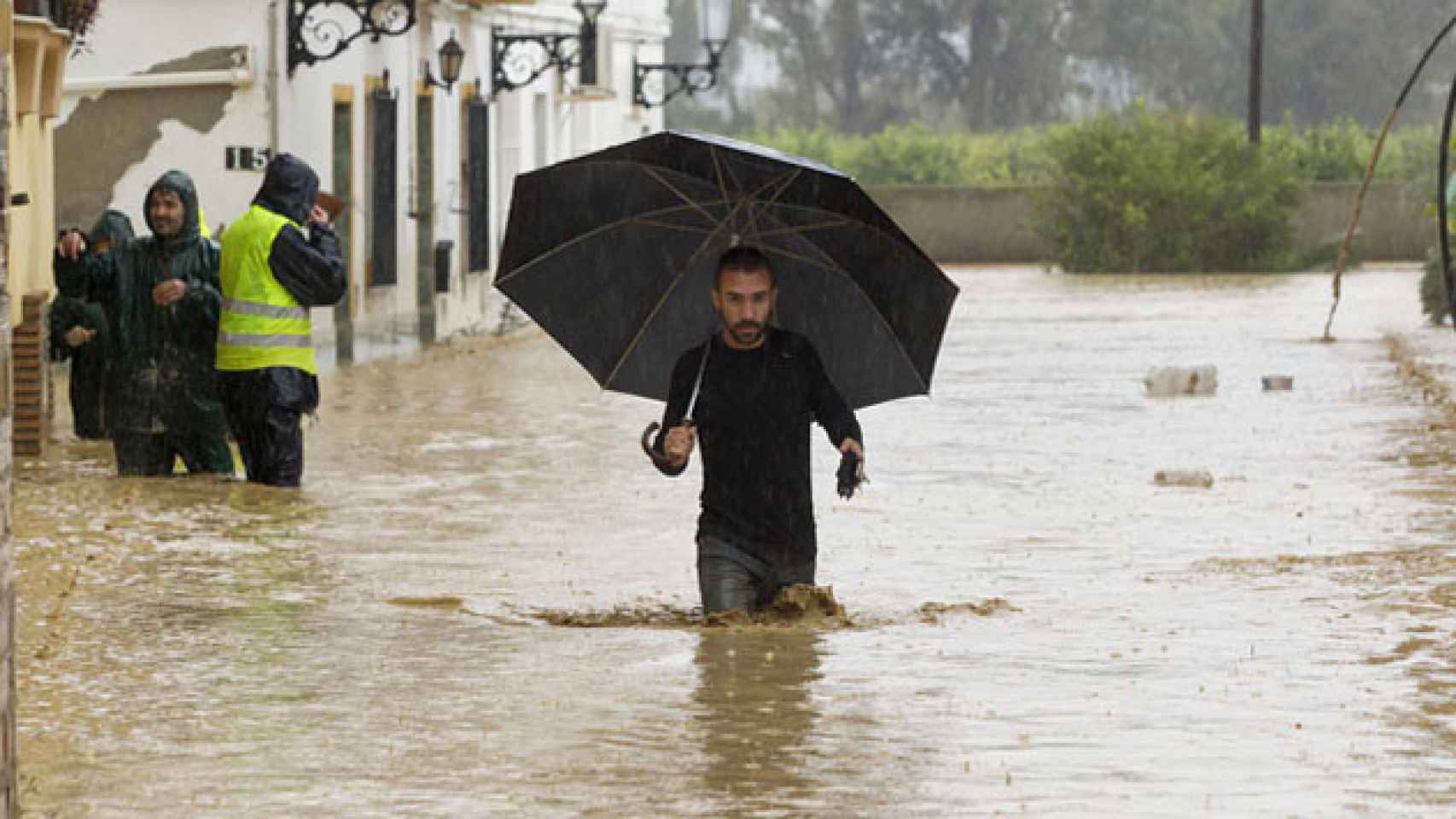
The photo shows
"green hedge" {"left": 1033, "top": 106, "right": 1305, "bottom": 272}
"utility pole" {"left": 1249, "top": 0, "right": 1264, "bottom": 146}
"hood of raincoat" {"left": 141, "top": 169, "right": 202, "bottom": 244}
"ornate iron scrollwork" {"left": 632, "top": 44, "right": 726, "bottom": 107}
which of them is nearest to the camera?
"hood of raincoat" {"left": 141, "top": 169, "right": 202, "bottom": 244}

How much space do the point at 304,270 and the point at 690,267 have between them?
4.61m

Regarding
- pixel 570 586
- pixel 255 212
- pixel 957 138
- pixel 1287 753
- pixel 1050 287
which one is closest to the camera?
pixel 1287 753

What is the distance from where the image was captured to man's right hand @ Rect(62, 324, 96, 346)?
50.0 ft

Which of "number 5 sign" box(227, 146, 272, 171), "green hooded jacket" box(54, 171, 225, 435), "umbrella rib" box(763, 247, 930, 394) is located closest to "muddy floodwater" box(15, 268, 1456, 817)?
"green hooded jacket" box(54, 171, 225, 435)

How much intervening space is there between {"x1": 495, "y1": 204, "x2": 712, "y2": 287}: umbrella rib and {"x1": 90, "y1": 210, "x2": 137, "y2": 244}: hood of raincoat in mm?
6518

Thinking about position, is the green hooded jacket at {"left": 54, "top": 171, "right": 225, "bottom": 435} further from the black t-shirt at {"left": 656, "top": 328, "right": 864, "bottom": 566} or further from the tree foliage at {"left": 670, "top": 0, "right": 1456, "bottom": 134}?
the tree foliage at {"left": 670, "top": 0, "right": 1456, "bottom": 134}

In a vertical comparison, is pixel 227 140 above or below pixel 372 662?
above

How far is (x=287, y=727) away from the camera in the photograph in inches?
310

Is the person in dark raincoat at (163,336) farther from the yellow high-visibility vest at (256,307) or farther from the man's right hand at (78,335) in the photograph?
the yellow high-visibility vest at (256,307)

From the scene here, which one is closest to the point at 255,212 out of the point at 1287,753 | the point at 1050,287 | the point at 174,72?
the point at 1287,753

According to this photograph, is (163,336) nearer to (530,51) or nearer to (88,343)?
(88,343)

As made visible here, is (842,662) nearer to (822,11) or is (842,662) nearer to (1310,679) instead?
(1310,679)

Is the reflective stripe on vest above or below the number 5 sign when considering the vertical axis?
below

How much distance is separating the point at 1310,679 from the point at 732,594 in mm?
1794
